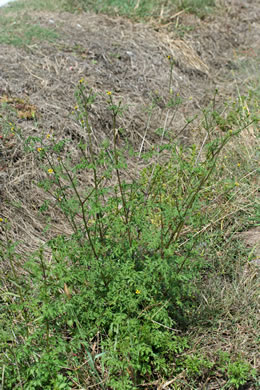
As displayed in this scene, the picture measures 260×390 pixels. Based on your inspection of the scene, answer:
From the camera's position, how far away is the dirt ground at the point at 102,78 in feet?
11.0

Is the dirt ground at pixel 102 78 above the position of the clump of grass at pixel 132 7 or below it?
below

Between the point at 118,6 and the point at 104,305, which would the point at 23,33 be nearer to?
the point at 118,6

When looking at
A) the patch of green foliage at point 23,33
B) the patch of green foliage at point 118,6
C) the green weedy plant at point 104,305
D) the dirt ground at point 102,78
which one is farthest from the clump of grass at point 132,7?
the green weedy plant at point 104,305

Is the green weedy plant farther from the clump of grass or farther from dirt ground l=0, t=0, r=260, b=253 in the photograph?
the clump of grass

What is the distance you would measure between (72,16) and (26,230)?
4657mm

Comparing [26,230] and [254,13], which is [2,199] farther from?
[254,13]

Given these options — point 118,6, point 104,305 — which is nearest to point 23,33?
point 118,6

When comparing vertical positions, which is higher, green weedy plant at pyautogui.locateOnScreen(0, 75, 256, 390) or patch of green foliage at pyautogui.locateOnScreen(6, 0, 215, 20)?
patch of green foliage at pyautogui.locateOnScreen(6, 0, 215, 20)

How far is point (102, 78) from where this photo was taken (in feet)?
15.8

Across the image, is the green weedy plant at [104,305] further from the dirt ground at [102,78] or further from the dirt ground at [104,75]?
the dirt ground at [104,75]

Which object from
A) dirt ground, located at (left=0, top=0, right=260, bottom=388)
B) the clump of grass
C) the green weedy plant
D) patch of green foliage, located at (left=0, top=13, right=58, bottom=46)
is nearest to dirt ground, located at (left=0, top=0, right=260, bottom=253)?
dirt ground, located at (left=0, top=0, right=260, bottom=388)

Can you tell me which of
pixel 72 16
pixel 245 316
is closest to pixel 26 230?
pixel 245 316

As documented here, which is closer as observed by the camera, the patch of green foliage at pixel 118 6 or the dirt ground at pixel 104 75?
the dirt ground at pixel 104 75

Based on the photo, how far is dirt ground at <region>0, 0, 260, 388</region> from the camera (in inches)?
131
